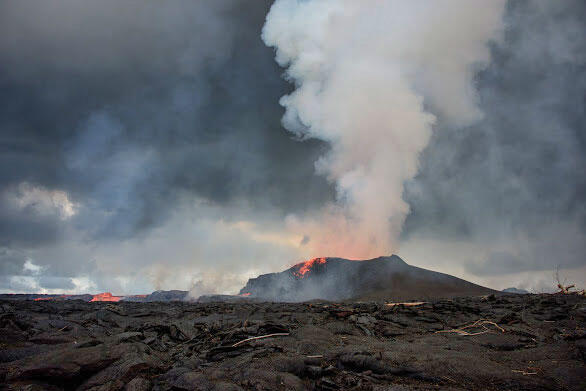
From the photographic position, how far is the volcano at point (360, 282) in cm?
9244

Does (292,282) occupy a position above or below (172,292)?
above

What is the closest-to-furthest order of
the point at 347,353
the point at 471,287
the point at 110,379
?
the point at 110,379 → the point at 347,353 → the point at 471,287

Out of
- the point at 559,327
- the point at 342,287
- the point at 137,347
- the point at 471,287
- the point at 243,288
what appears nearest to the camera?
the point at 137,347

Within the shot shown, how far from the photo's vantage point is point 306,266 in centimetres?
13212

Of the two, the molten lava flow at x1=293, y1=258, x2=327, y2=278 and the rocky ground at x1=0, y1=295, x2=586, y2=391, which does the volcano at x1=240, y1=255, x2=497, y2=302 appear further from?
the rocky ground at x1=0, y1=295, x2=586, y2=391

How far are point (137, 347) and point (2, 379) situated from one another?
382cm

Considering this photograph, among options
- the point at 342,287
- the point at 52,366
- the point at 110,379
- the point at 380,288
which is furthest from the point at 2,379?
the point at 342,287

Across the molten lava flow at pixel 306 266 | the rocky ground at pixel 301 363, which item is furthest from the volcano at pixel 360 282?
the rocky ground at pixel 301 363

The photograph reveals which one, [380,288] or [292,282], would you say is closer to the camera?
[380,288]

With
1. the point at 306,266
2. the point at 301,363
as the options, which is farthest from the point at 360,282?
the point at 301,363

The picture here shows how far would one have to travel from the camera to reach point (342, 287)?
11169 centimetres

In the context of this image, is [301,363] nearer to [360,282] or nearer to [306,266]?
[360,282]

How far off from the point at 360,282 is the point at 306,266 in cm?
2921

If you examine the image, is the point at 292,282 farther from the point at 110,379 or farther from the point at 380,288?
the point at 110,379
